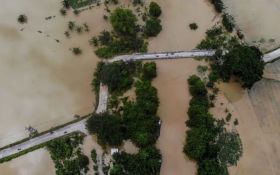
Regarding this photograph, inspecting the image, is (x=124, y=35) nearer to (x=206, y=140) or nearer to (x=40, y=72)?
(x=40, y=72)

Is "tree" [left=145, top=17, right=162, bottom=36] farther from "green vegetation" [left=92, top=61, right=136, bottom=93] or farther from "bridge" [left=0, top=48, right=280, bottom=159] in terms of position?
"green vegetation" [left=92, top=61, right=136, bottom=93]

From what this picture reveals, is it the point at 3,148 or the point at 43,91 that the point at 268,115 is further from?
the point at 3,148

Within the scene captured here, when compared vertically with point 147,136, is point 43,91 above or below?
above

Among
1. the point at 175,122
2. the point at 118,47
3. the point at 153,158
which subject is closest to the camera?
the point at 153,158

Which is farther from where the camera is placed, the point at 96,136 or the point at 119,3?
the point at 119,3

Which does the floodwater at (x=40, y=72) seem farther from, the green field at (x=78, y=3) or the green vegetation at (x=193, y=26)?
the green vegetation at (x=193, y=26)

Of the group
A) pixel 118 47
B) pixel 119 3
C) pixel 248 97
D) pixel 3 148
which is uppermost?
pixel 119 3

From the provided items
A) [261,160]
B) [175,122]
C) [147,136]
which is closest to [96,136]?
[147,136]
